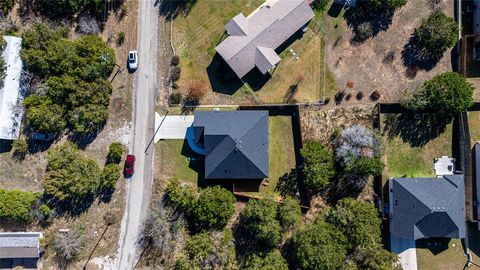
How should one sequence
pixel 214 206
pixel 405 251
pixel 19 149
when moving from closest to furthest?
Result: pixel 214 206 < pixel 19 149 < pixel 405 251

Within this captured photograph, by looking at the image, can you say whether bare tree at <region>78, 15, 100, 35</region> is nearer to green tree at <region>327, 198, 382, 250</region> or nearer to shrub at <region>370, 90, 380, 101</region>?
shrub at <region>370, 90, 380, 101</region>

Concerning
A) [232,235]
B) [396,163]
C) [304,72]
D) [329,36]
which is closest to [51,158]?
[232,235]

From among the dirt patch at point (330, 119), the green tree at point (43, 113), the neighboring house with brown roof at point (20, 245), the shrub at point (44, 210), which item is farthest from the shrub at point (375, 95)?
the neighboring house with brown roof at point (20, 245)

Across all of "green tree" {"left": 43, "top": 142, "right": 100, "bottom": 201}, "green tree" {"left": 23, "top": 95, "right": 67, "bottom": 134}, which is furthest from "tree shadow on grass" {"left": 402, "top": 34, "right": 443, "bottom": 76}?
"green tree" {"left": 23, "top": 95, "right": 67, "bottom": 134}

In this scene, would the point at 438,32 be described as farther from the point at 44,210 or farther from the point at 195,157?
the point at 44,210

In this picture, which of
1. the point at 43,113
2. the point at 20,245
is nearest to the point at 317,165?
the point at 43,113

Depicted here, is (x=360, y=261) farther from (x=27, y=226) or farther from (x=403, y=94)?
(x=27, y=226)

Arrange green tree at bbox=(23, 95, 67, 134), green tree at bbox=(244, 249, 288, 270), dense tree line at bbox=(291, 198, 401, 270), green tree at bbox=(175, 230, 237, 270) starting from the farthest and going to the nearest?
green tree at bbox=(23, 95, 67, 134) → green tree at bbox=(175, 230, 237, 270) → green tree at bbox=(244, 249, 288, 270) → dense tree line at bbox=(291, 198, 401, 270)
